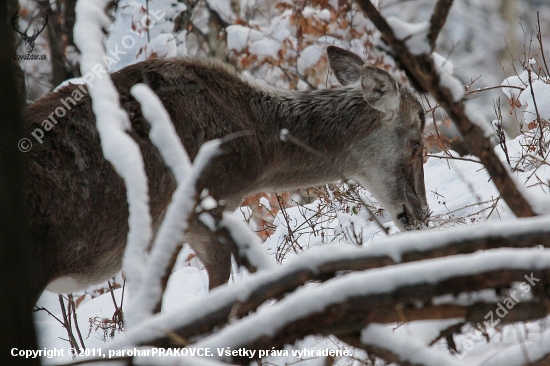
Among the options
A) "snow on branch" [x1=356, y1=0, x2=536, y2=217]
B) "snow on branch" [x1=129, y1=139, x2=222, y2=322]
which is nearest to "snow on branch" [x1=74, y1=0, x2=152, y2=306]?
"snow on branch" [x1=129, y1=139, x2=222, y2=322]

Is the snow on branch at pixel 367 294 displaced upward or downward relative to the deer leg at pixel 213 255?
downward

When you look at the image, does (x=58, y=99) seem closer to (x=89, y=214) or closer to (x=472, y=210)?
(x=89, y=214)

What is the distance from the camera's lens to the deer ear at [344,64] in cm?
619

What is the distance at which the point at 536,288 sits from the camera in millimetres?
2250

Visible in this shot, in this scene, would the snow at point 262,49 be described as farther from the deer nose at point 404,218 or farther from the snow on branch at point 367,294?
the snow on branch at point 367,294

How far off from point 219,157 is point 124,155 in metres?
2.25

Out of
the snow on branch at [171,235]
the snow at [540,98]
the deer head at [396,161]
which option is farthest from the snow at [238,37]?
the snow on branch at [171,235]

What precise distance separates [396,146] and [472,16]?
18.8 metres

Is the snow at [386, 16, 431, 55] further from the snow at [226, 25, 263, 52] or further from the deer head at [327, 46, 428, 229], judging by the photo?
the snow at [226, 25, 263, 52]

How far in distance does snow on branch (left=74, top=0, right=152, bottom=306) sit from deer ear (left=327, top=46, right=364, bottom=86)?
129 inches

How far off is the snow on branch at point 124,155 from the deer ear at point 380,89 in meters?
2.74

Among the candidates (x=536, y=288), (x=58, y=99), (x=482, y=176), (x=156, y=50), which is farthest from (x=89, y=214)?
(x=156, y=50)

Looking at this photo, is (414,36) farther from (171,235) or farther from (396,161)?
(396,161)

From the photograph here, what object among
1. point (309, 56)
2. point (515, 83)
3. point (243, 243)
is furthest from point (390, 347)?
point (309, 56)
